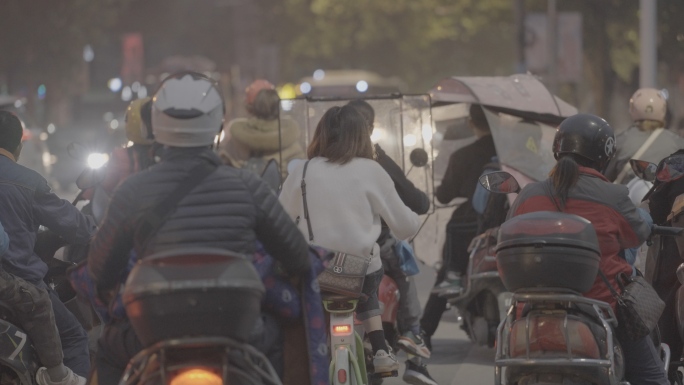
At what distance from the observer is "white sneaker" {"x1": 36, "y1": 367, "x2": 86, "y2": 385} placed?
293 inches

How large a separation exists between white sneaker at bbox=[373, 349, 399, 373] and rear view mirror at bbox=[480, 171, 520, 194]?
1.47 m

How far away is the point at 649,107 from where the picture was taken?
11180 mm

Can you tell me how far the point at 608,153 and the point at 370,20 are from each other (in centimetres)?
5058

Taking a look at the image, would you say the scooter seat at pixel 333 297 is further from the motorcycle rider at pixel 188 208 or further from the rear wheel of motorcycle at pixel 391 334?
the rear wheel of motorcycle at pixel 391 334

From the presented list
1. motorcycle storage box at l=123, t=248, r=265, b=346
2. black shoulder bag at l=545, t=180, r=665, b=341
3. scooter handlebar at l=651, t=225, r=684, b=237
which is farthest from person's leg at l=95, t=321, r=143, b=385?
scooter handlebar at l=651, t=225, r=684, b=237

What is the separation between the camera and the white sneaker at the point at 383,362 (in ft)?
26.1

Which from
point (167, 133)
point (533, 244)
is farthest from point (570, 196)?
point (167, 133)

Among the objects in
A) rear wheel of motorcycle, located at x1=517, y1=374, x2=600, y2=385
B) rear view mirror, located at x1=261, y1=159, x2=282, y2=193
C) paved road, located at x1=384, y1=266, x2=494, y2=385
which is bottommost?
paved road, located at x1=384, y1=266, x2=494, y2=385

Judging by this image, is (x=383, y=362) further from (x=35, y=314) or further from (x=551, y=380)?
(x=551, y=380)

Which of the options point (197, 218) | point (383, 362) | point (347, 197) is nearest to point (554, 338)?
point (197, 218)

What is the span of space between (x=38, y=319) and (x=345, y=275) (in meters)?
1.43

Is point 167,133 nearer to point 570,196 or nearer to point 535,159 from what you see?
point 570,196

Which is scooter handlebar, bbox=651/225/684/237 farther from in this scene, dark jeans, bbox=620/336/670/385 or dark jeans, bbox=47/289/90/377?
dark jeans, bbox=47/289/90/377

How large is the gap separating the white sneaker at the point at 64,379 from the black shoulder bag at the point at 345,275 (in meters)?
1.36
